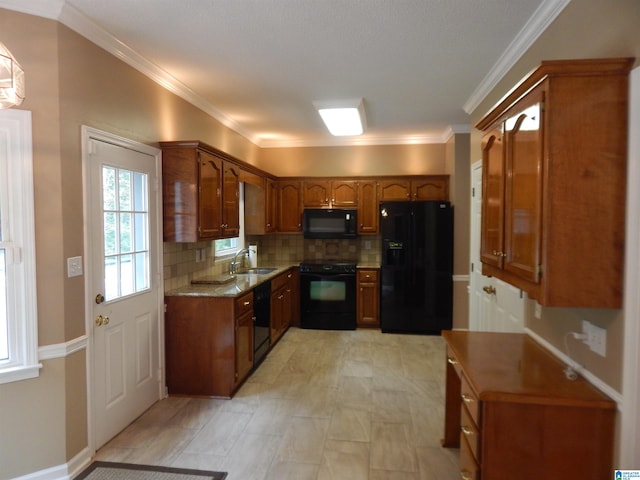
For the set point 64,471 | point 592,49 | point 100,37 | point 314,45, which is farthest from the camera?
point 314,45

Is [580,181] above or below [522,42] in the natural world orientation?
below

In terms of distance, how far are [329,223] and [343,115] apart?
1.72 meters

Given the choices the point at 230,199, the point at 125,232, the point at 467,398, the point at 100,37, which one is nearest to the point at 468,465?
the point at 467,398

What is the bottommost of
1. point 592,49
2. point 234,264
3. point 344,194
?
point 234,264

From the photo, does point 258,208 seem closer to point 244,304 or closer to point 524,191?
point 244,304

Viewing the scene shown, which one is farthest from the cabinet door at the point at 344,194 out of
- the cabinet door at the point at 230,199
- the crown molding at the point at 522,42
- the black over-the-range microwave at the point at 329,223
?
the crown molding at the point at 522,42

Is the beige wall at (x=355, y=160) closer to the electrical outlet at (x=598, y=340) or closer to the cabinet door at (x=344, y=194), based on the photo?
the cabinet door at (x=344, y=194)

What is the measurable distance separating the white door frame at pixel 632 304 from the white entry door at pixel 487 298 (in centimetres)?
104

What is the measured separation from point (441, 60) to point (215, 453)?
3.25 meters

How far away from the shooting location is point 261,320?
3990mm

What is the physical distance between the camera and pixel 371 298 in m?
5.36

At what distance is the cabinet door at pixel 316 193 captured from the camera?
5.59 m

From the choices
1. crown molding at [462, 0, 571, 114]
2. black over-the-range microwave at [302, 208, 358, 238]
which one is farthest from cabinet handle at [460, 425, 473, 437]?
black over-the-range microwave at [302, 208, 358, 238]

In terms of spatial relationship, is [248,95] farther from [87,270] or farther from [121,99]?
[87,270]
